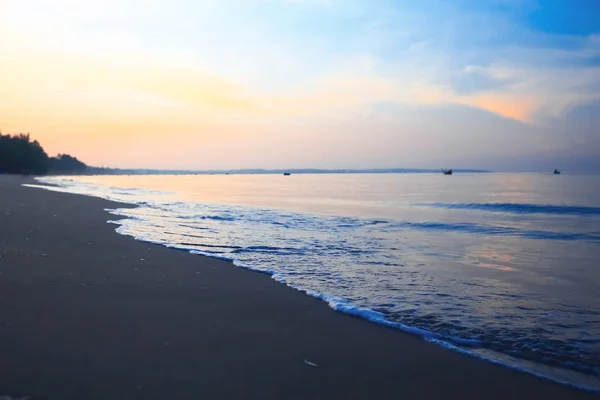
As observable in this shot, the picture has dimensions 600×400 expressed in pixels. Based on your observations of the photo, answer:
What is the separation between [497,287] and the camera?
8.73 meters

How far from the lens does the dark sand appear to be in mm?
3990

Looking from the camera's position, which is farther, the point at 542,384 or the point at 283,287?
the point at 283,287

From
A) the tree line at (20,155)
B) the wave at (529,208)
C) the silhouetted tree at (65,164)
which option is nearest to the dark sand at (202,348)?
the wave at (529,208)

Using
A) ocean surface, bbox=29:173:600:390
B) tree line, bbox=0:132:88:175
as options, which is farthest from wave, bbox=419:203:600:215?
tree line, bbox=0:132:88:175

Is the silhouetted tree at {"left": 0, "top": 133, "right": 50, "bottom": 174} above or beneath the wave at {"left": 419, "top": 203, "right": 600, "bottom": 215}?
above

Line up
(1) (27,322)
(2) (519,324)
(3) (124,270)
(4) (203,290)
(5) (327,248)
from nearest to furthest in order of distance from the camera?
(1) (27,322), (2) (519,324), (4) (203,290), (3) (124,270), (5) (327,248)

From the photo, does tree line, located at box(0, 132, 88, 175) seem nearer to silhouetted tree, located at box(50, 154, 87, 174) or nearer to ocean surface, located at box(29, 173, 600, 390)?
silhouetted tree, located at box(50, 154, 87, 174)

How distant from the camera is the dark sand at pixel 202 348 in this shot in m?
3.99

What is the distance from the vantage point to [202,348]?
4.88 meters

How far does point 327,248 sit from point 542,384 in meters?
8.47

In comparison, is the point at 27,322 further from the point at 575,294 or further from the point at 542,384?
the point at 575,294

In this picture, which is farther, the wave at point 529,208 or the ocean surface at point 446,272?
the wave at point 529,208

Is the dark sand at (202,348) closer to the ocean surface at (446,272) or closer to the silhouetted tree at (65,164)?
the ocean surface at (446,272)

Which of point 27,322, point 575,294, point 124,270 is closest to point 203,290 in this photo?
point 124,270
